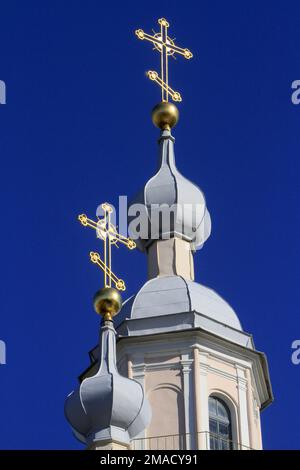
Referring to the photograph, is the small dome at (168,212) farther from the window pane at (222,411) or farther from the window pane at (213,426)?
the window pane at (213,426)

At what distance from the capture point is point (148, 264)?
111 ft

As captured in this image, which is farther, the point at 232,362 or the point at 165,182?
the point at 165,182

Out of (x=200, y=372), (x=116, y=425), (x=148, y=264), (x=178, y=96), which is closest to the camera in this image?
(x=116, y=425)

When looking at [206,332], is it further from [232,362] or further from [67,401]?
[67,401]

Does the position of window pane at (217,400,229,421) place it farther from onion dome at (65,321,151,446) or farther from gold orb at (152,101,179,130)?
gold orb at (152,101,179,130)

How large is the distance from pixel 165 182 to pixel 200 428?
487 cm

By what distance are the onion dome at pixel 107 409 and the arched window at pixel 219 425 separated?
135 centimetres

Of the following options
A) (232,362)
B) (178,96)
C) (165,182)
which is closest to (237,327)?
(232,362)

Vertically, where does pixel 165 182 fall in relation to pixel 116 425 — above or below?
above

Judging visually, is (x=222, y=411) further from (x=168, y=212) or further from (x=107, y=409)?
(x=168, y=212)

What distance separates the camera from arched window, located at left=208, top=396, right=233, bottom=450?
31.1 meters

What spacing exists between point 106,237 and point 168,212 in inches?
64.2

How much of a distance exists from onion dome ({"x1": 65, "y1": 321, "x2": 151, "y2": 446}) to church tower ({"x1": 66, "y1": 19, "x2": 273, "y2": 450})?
0.07 ft

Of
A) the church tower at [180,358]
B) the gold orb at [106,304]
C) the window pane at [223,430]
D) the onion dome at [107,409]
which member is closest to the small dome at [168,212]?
the church tower at [180,358]
